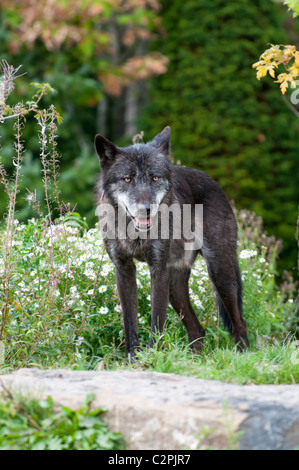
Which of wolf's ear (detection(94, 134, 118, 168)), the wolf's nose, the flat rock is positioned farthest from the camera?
wolf's ear (detection(94, 134, 118, 168))

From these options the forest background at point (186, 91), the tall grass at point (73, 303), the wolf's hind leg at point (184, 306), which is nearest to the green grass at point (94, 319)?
the tall grass at point (73, 303)

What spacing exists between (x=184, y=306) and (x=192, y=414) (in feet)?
8.71

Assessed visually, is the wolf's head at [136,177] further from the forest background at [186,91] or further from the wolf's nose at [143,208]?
the forest background at [186,91]

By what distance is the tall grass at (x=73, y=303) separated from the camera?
4613mm

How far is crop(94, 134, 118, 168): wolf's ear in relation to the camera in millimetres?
5219

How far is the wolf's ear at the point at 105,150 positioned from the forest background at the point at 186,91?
400 centimetres

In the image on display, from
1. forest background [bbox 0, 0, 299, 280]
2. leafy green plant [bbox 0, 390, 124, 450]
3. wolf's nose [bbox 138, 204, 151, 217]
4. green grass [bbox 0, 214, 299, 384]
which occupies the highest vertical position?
forest background [bbox 0, 0, 299, 280]

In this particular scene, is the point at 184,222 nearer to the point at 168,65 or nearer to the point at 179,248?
the point at 179,248

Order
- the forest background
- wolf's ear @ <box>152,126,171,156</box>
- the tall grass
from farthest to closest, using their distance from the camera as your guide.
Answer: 1. the forest background
2. wolf's ear @ <box>152,126,171,156</box>
3. the tall grass

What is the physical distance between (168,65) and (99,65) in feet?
5.19

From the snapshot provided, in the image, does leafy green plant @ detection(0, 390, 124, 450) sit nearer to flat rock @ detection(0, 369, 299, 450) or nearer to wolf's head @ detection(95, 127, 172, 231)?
flat rock @ detection(0, 369, 299, 450)

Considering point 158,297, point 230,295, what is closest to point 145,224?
point 158,297

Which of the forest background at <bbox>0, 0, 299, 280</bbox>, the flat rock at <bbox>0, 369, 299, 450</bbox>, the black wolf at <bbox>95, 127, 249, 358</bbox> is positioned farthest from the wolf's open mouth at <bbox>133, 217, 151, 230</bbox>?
the forest background at <bbox>0, 0, 299, 280</bbox>

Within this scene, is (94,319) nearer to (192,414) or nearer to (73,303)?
(73,303)
